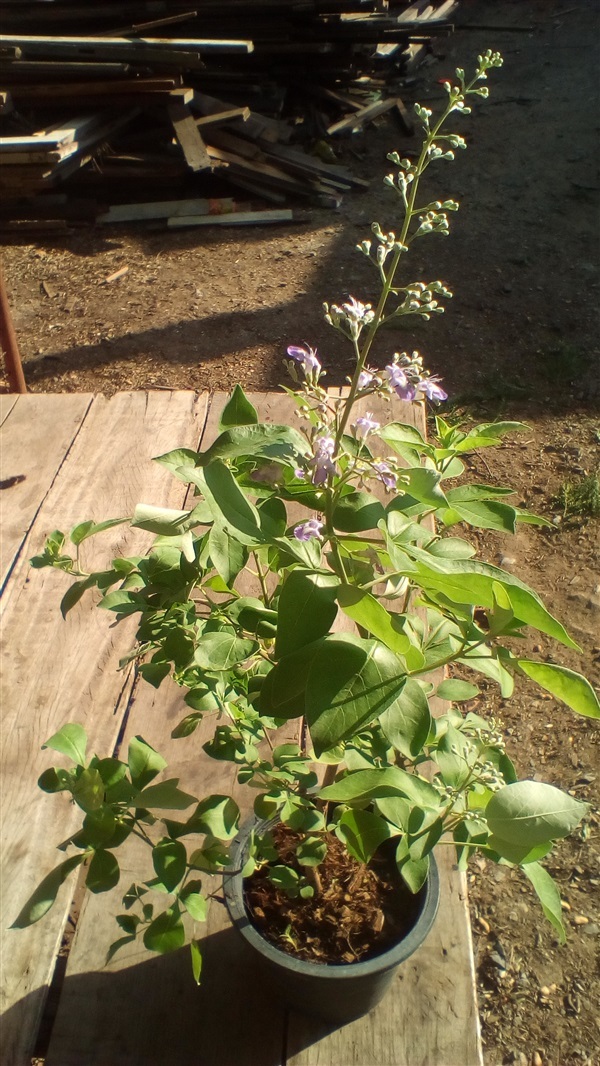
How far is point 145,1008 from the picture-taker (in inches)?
53.9

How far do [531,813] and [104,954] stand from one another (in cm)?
89

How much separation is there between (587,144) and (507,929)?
5.97 m

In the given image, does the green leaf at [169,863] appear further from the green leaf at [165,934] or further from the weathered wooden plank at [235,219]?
the weathered wooden plank at [235,219]

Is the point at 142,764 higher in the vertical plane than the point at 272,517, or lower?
lower

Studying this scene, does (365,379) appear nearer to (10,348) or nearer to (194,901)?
(194,901)

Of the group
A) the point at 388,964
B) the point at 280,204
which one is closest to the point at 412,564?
the point at 388,964

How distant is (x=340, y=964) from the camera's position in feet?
4.00

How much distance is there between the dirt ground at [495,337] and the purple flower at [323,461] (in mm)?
1468

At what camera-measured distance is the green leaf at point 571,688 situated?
0.84 m

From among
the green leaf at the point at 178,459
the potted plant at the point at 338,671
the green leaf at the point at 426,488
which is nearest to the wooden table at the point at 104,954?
the potted plant at the point at 338,671

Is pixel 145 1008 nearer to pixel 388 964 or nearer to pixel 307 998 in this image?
pixel 307 998

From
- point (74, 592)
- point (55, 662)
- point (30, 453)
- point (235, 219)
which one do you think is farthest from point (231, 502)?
point (235, 219)

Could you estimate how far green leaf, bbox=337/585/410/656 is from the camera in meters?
0.81

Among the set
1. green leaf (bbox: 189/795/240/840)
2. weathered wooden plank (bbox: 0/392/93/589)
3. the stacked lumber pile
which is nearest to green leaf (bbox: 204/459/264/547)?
green leaf (bbox: 189/795/240/840)
